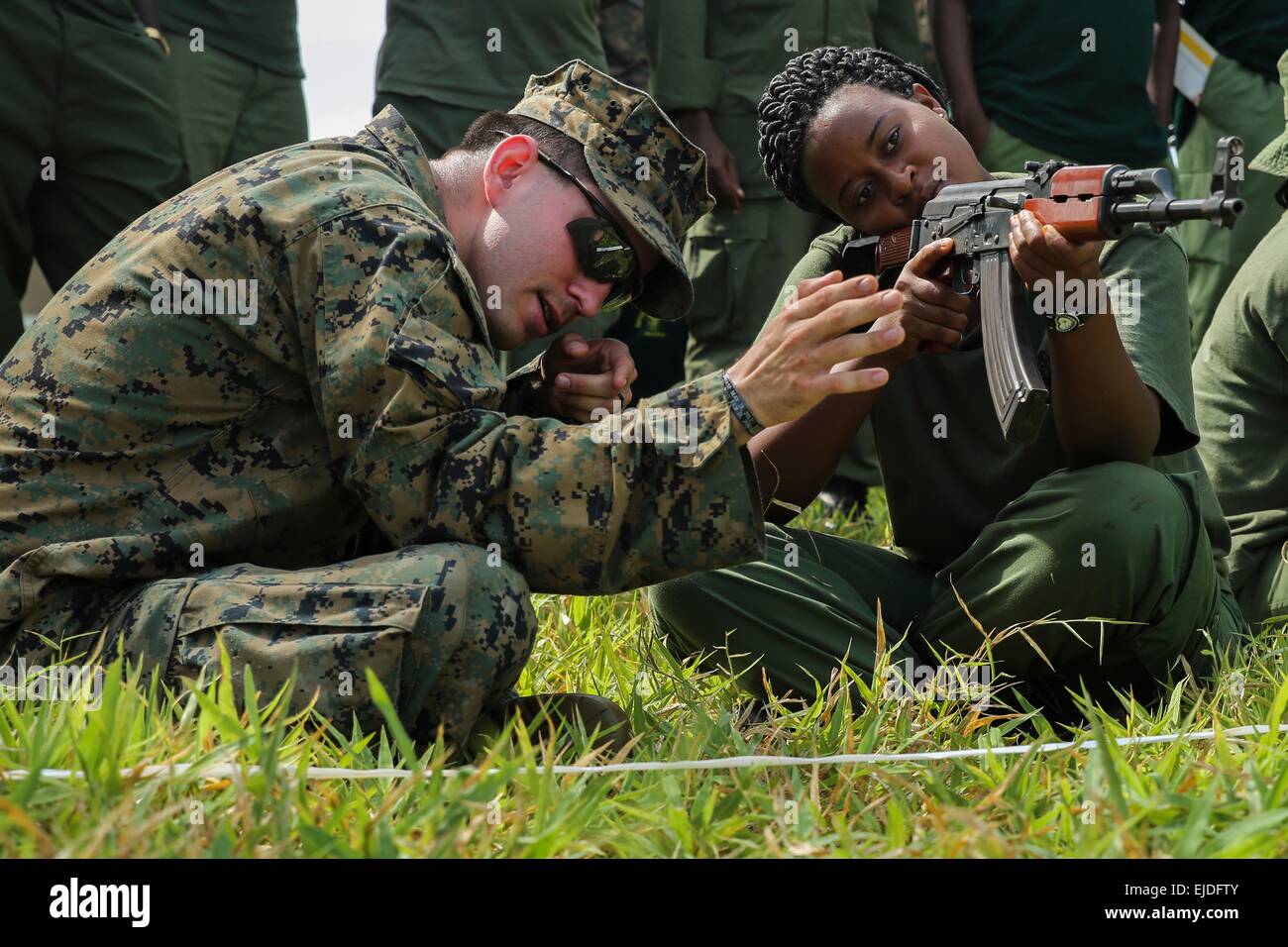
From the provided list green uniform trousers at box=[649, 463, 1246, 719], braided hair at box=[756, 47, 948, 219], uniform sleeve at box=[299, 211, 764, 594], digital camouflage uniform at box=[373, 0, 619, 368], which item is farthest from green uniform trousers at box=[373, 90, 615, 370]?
uniform sleeve at box=[299, 211, 764, 594]

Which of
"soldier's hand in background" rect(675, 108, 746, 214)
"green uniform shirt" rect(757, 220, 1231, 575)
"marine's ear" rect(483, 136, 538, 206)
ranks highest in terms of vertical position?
"soldier's hand in background" rect(675, 108, 746, 214)

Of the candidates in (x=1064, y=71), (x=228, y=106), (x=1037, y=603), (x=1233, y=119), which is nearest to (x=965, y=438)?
(x=1037, y=603)

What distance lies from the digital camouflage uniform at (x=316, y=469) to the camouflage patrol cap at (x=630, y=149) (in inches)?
15.4

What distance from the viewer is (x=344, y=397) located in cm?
225

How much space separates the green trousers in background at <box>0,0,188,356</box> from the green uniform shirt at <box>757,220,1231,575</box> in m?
2.10

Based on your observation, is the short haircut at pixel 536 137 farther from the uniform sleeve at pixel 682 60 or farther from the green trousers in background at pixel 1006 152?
the green trousers in background at pixel 1006 152

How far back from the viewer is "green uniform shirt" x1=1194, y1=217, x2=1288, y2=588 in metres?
3.37

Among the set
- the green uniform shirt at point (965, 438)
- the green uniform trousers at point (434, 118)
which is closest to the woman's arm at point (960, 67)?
the green uniform trousers at point (434, 118)

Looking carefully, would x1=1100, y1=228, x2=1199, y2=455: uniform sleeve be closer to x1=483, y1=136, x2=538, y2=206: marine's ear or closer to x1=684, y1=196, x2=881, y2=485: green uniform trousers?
x1=483, y1=136, x2=538, y2=206: marine's ear

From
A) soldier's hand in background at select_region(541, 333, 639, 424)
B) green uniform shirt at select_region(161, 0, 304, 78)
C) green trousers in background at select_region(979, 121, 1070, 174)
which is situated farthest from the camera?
green trousers in background at select_region(979, 121, 1070, 174)

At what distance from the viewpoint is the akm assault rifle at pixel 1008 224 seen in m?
2.38

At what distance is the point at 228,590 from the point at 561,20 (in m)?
3.02
